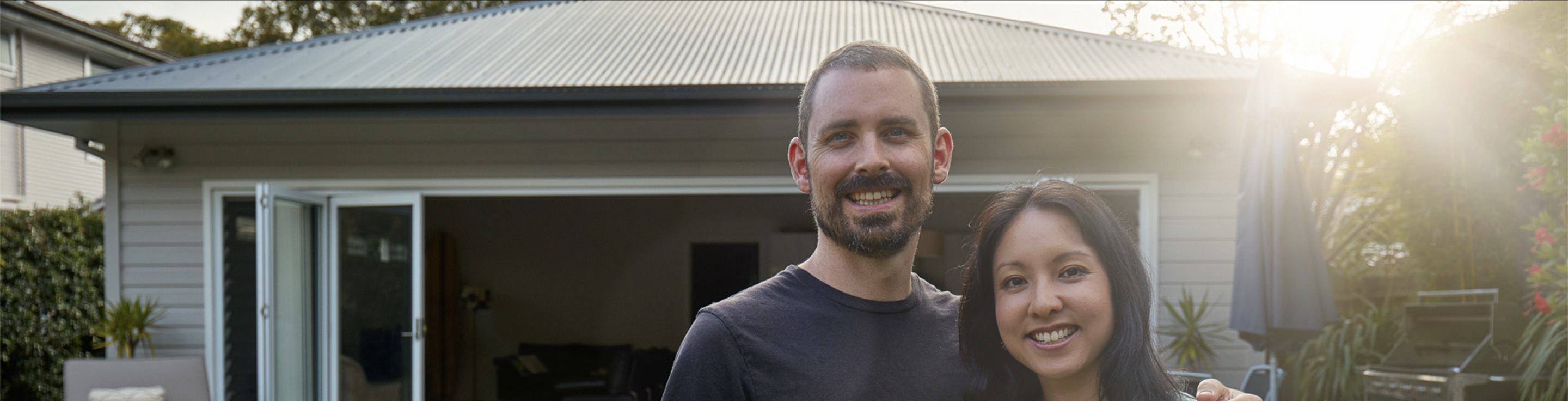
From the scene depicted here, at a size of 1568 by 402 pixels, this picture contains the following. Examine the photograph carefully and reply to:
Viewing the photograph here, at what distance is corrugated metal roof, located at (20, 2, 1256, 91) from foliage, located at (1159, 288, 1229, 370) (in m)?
1.24

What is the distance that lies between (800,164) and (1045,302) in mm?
428

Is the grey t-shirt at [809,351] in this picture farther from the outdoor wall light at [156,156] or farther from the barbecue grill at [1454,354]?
the outdoor wall light at [156,156]

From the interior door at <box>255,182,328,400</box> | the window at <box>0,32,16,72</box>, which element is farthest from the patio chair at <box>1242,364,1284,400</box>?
the window at <box>0,32,16,72</box>

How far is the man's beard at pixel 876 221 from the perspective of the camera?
4.71 ft

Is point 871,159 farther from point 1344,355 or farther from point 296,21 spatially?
point 296,21

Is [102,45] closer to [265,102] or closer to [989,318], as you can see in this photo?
[265,102]

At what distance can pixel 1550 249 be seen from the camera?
3.84m

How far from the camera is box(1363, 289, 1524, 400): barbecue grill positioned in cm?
500

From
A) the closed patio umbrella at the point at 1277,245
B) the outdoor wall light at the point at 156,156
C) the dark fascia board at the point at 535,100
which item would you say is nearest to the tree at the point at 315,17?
the outdoor wall light at the point at 156,156

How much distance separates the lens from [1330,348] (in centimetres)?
642

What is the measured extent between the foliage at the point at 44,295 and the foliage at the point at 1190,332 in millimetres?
8557

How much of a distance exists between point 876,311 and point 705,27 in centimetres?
625

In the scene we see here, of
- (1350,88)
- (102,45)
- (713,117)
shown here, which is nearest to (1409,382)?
(1350,88)

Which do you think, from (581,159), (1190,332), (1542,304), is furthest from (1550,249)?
(581,159)
